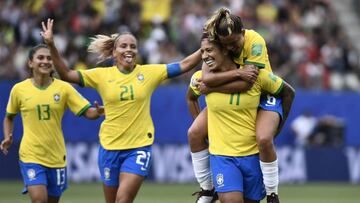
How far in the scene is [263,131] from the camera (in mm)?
10484

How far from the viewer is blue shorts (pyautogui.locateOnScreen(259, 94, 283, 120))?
1075cm

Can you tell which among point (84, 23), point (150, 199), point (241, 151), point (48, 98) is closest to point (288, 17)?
point (84, 23)

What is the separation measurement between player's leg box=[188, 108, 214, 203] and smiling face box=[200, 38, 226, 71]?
65cm

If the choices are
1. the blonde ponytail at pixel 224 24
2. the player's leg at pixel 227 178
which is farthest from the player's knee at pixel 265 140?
the blonde ponytail at pixel 224 24

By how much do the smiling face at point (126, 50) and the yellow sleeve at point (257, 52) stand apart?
213 centimetres

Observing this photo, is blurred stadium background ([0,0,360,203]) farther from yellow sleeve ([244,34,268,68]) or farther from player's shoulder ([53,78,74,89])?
yellow sleeve ([244,34,268,68])

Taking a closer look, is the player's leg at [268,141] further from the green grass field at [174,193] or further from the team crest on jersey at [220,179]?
the green grass field at [174,193]

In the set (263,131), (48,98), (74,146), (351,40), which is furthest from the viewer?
(351,40)

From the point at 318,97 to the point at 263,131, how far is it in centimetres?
1296

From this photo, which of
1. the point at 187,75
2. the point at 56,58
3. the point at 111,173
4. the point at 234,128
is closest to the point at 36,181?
the point at 111,173

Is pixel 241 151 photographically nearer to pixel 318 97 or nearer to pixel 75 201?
pixel 75 201

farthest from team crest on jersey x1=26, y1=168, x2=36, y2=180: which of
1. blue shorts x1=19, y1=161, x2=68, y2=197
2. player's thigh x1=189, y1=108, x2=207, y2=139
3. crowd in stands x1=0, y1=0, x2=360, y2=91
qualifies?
crowd in stands x1=0, y1=0, x2=360, y2=91

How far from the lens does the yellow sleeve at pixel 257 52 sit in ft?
34.6

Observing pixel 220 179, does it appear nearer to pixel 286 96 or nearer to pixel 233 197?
pixel 233 197
